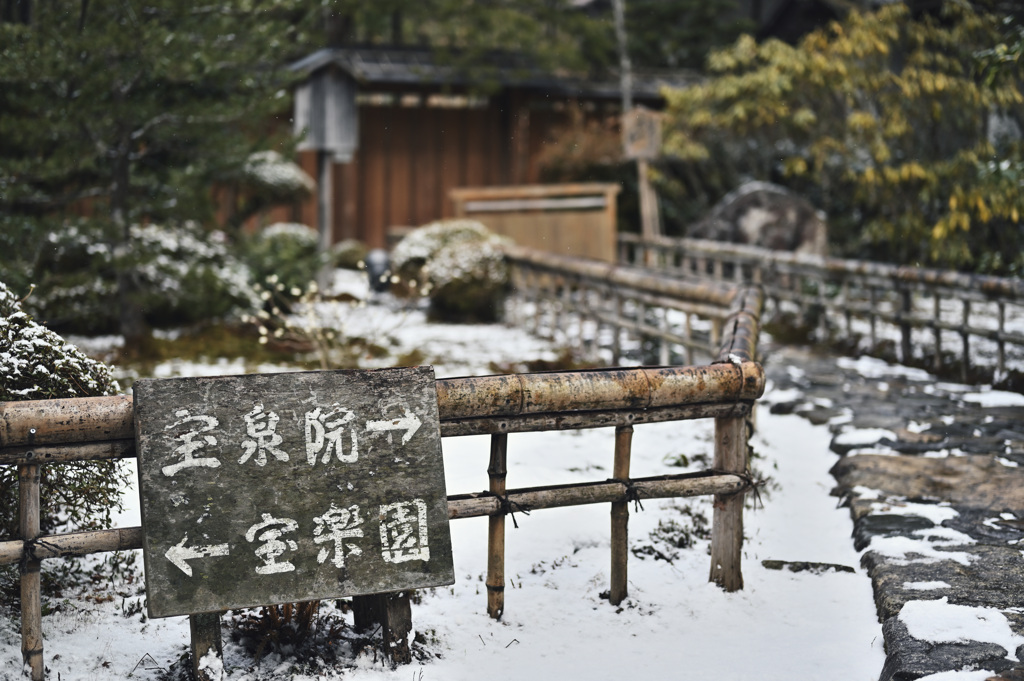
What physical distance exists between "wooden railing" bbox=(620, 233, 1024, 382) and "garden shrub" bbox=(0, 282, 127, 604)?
20.5 ft

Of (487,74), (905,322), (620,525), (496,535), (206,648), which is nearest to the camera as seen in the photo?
(206,648)

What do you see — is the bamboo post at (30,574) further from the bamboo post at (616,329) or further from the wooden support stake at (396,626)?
the bamboo post at (616,329)

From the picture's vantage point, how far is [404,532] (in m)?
3.08

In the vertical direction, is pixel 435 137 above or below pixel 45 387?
above

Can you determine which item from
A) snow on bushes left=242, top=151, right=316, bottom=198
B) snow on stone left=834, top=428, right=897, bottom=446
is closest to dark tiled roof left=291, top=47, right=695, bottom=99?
snow on bushes left=242, top=151, right=316, bottom=198

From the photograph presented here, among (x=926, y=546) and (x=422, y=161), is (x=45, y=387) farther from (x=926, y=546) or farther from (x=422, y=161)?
(x=422, y=161)

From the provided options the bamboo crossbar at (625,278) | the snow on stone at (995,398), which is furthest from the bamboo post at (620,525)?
the snow on stone at (995,398)

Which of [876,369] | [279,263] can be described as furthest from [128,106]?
[876,369]

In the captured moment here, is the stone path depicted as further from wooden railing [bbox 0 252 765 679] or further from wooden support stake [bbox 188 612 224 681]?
wooden support stake [bbox 188 612 224 681]

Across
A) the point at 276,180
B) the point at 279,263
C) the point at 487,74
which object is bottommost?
the point at 279,263

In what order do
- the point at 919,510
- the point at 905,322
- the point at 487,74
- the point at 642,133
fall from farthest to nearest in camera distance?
the point at 487,74 < the point at 642,133 < the point at 905,322 < the point at 919,510

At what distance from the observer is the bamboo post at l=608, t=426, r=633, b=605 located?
144 inches

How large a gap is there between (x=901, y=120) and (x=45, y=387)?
9.45 metres

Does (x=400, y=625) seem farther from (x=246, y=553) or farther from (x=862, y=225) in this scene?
(x=862, y=225)
